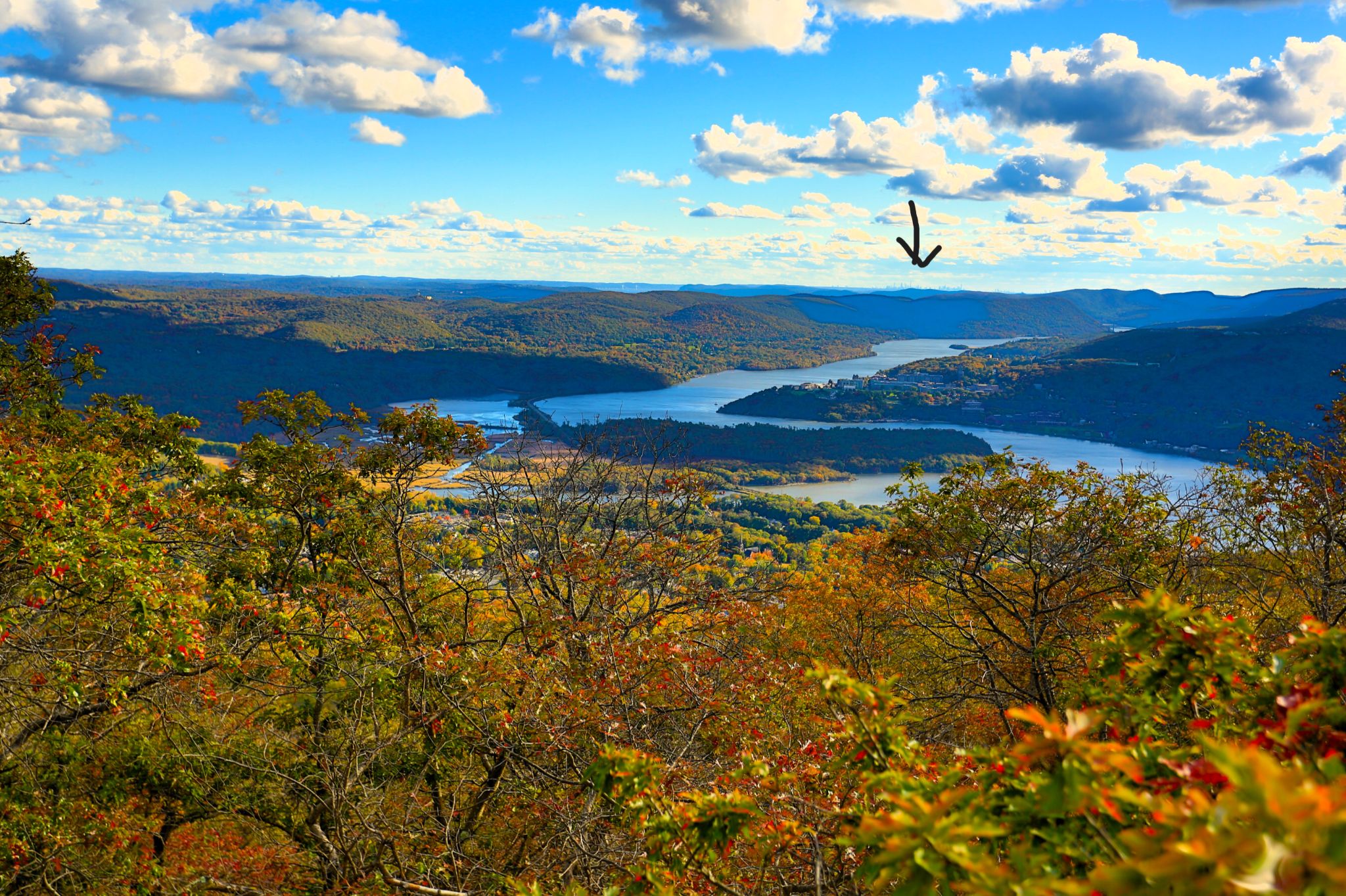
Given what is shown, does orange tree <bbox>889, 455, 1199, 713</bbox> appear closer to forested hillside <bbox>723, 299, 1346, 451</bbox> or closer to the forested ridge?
the forested ridge

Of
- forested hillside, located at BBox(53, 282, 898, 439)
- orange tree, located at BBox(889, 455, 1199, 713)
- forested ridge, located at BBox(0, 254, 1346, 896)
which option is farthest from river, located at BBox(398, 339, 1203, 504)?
forested ridge, located at BBox(0, 254, 1346, 896)

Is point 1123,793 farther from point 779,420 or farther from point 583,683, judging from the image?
point 779,420

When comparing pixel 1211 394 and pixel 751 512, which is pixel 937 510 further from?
pixel 1211 394

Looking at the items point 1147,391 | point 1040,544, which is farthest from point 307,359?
point 1040,544

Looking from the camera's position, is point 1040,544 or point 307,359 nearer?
point 1040,544

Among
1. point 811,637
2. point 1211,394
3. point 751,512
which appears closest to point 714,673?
point 811,637
